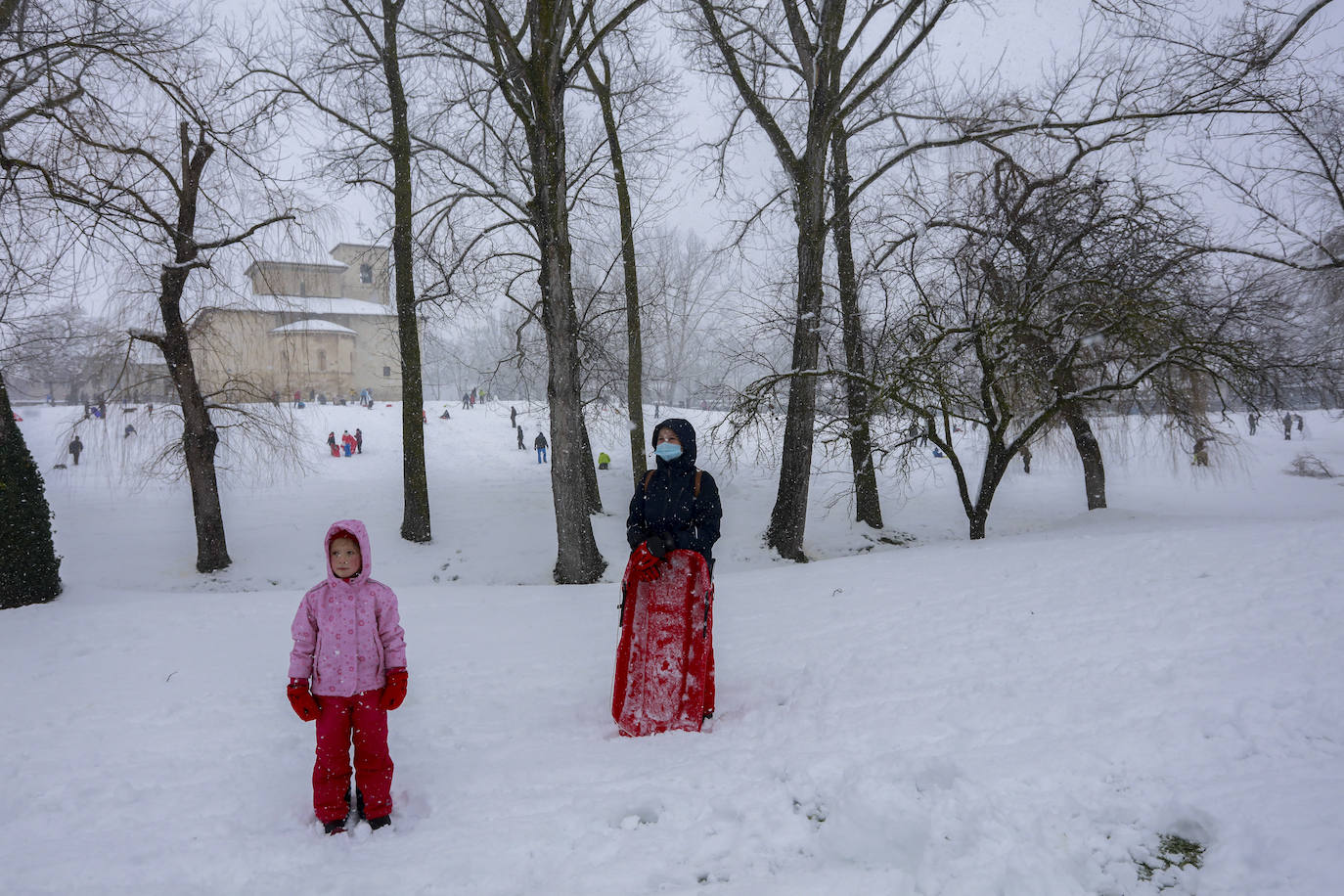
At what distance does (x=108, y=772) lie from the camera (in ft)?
12.4

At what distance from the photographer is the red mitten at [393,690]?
127 inches

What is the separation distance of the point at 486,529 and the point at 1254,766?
545 inches

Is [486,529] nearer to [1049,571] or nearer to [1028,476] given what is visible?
[1049,571]

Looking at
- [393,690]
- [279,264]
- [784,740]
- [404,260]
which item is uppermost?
[404,260]

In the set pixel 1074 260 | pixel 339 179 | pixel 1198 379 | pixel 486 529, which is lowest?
pixel 486 529

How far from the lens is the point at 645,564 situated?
4.07m

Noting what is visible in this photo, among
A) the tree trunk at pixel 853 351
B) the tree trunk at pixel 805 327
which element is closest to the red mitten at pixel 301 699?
the tree trunk at pixel 805 327

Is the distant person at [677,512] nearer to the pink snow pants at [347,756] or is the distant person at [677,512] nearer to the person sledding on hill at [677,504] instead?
the person sledding on hill at [677,504]

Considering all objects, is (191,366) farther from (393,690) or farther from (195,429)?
(393,690)

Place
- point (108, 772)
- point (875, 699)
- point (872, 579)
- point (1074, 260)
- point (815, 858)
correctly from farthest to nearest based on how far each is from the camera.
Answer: point (1074, 260) < point (872, 579) < point (875, 699) < point (108, 772) < point (815, 858)

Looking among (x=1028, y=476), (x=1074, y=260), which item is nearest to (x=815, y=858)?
(x=1074, y=260)

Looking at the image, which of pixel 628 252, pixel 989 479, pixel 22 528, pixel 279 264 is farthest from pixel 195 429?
pixel 989 479

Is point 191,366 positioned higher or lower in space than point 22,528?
higher

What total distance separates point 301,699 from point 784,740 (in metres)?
2.46
